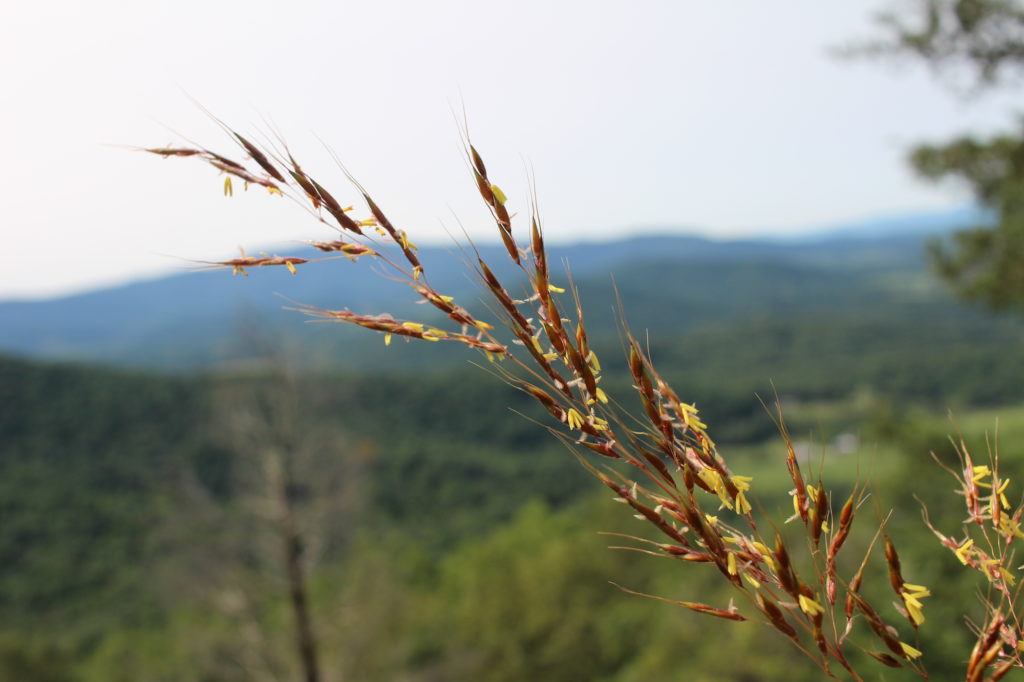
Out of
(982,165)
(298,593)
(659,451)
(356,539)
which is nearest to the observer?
(659,451)

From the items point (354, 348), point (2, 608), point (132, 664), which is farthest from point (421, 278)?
point (354, 348)

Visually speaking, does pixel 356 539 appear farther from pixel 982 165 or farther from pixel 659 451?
pixel 659 451

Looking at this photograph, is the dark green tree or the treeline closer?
the dark green tree

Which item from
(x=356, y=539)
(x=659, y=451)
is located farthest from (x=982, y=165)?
(x=356, y=539)

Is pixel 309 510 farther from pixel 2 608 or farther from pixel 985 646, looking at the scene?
pixel 2 608

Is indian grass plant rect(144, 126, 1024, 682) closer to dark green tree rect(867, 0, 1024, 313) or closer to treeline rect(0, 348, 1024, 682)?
treeline rect(0, 348, 1024, 682)

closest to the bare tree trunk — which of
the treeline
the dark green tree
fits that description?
the treeline

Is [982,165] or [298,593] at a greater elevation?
[982,165]

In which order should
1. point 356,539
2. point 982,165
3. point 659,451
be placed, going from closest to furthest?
point 659,451
point 982,165
point 356,539

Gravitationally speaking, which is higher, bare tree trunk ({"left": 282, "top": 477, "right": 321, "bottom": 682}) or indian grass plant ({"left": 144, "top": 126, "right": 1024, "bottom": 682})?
indian grass plant ({"left": 144, "top": 126, "right": 1024, "bottom": 682})

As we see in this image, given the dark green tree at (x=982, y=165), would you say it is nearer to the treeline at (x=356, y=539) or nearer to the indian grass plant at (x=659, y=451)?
the treeline at (x=356, y=539)

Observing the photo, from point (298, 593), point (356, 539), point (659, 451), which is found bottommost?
point (356, 539)
